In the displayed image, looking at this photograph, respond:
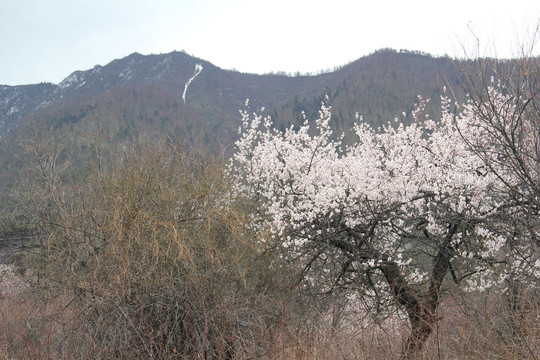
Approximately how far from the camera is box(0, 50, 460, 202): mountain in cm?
→ 6612

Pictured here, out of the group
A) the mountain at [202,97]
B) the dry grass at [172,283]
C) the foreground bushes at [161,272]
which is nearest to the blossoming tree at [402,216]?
the dry grass at [172,283]

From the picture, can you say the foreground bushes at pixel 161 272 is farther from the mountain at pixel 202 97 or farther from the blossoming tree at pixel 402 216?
the mountain at pixel 202 97

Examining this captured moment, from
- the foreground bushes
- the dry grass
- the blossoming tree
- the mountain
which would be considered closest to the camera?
the dry grass

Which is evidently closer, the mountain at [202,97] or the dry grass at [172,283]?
the dry grass at [172,283]

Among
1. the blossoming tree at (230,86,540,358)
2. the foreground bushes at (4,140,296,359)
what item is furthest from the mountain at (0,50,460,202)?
the blossoming tree at (230,86,540,358)

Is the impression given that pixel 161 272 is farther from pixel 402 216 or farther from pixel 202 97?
pixel 202 97

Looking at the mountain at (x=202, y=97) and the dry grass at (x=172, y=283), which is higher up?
the mountain at (x=202, y=97)

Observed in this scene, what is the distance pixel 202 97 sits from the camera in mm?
117875

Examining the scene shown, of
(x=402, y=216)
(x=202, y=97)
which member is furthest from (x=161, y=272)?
(x=202, y=97)

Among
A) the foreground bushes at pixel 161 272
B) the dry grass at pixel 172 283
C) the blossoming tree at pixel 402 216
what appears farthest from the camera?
the blossoming tree at pixel 402 216

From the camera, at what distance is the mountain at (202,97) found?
66.1 m

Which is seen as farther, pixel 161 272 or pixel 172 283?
pixel 161 272

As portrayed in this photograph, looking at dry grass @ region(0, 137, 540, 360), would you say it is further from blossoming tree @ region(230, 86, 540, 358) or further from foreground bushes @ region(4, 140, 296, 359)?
blossoming tree @ region(230, 86, 540, 358)

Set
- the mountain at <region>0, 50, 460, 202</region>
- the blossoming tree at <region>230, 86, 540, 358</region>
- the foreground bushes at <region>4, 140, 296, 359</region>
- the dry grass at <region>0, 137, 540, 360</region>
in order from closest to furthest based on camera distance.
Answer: the dry grass at <region>0, 137, 540, 360</region>, the foreground bushes at <region>4, 140, 296, 359</region>, the blossoming tree at <region>230, 86, 540, 358</region>, the mountain at <region>0, 50, 460, 202</region>
